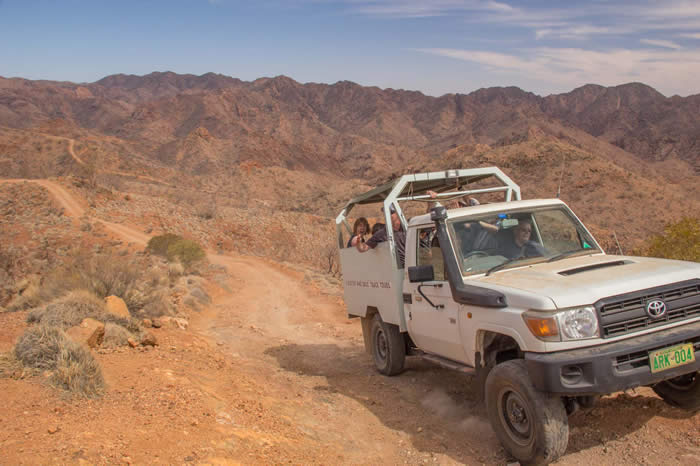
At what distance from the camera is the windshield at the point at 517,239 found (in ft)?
18.8

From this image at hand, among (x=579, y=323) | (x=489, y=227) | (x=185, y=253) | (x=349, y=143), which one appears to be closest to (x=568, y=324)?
(x=579, y=323)

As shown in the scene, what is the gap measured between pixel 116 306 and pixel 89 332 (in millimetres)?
2205

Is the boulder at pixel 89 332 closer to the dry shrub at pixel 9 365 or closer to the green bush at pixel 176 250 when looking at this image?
the dry shrub at pixel 9 365

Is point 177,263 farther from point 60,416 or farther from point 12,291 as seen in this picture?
point 60,416

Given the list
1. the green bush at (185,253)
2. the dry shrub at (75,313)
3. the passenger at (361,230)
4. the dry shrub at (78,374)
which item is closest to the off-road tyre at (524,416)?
the passenger at (361,230)

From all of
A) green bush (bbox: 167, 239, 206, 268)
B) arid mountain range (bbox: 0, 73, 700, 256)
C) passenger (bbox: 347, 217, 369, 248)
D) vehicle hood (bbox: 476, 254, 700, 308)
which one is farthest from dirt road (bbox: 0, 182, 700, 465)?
green bush (bbox: 167, 239, 206, 268)

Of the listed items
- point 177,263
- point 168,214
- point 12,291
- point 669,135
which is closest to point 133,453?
point 12,291

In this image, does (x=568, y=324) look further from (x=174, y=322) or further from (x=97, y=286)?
(x=97, y=286)

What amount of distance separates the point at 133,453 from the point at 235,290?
45.5 ft

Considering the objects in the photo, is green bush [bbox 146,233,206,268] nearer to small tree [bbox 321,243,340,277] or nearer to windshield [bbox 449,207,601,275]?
small tree [bbox 321,243,340,277]

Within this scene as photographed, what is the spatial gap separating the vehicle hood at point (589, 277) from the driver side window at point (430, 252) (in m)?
0.68

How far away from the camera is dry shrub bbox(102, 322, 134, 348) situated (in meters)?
8.13

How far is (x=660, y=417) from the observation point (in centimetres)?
547

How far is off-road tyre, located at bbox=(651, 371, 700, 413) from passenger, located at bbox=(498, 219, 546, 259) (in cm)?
171
